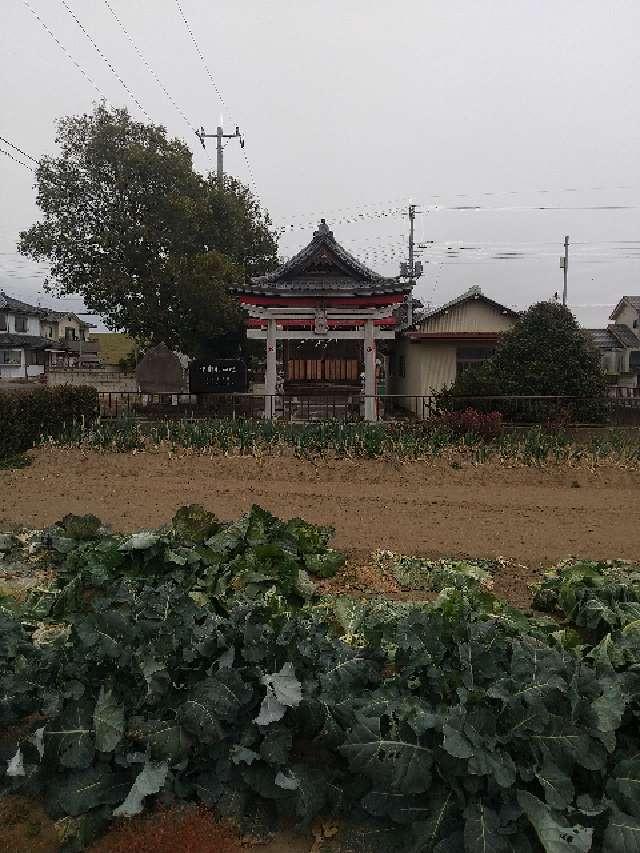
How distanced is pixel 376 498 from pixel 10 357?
138 feet

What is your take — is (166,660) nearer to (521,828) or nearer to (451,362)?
(521,828)

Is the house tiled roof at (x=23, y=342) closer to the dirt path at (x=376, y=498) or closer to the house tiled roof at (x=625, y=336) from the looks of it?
the dirt path at (x=376, y=498)

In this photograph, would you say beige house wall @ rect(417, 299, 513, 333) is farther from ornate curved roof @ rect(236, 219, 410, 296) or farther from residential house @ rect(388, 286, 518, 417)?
ornate curved roof @ rect(236, 219, 410, 296)

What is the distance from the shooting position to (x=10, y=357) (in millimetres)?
45531

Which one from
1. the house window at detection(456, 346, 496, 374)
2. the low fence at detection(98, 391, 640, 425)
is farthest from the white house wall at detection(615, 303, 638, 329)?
the low fence at detection(98, 391, 640, 425)

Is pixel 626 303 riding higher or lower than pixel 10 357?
higher

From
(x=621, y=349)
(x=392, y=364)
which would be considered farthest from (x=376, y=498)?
(x=621, y=349)

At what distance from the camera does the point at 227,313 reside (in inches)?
951

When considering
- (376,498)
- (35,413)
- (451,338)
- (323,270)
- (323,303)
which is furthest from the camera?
(451,338)

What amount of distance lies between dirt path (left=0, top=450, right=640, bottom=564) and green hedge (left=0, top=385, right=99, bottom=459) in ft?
2.89

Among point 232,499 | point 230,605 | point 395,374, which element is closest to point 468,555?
point 230,605

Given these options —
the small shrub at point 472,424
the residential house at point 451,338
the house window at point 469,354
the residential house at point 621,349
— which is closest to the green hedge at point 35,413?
the small shrub at point 472,424

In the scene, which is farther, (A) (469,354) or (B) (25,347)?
(B) (25,347)

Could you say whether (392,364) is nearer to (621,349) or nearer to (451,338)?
(451,338)
